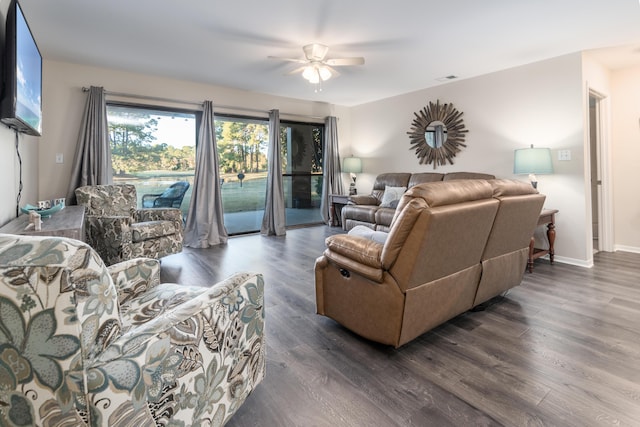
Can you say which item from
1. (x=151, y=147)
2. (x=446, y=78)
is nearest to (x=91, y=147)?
(x=151, y=147)

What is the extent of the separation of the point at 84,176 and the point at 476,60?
16.4 ft

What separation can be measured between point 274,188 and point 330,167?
54.4 inches

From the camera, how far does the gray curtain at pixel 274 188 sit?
18.5ft

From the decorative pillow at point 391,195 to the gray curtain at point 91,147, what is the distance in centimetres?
400

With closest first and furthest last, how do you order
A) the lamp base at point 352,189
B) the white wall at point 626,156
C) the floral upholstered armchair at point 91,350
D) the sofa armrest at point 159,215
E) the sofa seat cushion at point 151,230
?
the floral upholstered armchair at point 91,350 → the sofa seat cushion at point 151,230 → the sofa armrest at point 159,215 → the white wall at point 626,156 → the lamp base at point 352,189

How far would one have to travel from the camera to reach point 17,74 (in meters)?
1.94

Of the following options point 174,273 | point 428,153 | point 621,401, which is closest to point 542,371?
point 621,401

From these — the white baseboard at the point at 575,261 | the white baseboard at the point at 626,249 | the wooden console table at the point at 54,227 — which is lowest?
the white baseboard at the point at 575,261

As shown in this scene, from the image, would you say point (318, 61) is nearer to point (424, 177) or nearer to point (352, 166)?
point (424, 177)

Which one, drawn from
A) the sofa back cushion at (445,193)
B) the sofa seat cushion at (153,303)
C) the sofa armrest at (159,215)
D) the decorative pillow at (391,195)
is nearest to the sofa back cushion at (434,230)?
the sofa back cushion at (445,193)

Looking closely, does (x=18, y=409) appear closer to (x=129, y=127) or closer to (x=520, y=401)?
(x=520, y=401)

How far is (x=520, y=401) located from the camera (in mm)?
1532

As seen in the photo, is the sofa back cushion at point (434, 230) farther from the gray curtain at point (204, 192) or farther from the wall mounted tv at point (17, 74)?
the gray curtain at point (204, 192)

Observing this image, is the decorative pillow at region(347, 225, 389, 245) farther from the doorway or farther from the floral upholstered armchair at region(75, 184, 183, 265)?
the doorway
